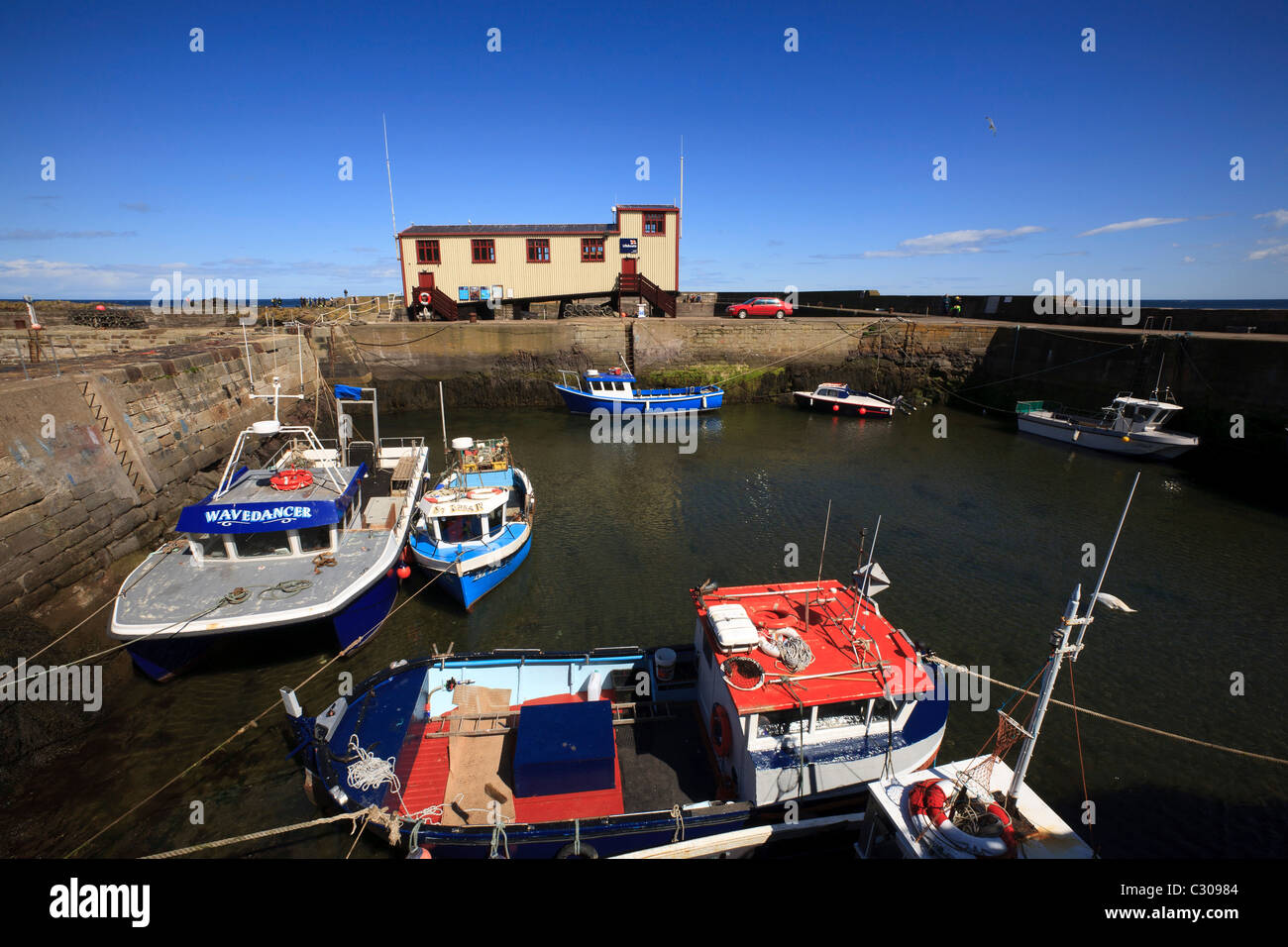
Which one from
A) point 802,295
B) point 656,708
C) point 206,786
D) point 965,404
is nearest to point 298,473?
point 206,786

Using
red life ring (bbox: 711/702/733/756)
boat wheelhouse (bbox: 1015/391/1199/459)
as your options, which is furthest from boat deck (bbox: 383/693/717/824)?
boat wheelhouse (bbox: 1015/391/1199/459)

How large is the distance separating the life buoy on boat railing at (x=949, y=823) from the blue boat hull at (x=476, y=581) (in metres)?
11.3

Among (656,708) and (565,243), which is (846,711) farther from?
(565,243)

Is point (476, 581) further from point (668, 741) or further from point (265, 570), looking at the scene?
point (668, 741)

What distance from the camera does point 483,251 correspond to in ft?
138

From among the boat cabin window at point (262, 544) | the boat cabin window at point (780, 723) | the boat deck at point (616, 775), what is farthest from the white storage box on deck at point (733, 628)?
the boat cabin window at point (262, 544)

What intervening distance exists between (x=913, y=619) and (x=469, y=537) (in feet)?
40.0

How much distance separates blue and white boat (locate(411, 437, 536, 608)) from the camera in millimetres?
15016

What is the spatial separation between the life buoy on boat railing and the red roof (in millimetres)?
1447

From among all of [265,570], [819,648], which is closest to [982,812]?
[819,648]

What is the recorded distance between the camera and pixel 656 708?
10.6m

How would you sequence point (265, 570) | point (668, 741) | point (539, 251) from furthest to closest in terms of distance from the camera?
point (539, 251) < point (265, 570) < point (668, 741)

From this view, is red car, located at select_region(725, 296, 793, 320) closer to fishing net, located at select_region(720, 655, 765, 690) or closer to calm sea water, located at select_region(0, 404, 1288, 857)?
calm sea water, located at select_region(0, 404, 1288, 857)

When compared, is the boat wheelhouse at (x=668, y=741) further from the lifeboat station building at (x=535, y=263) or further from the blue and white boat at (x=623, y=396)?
the lifeboat station building at (x=535, y=263)
